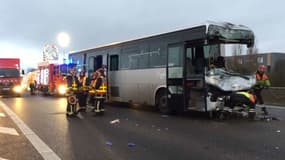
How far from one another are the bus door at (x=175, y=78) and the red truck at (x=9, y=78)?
673 inches

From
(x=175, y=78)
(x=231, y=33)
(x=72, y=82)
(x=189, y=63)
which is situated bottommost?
(x=72, y=82)

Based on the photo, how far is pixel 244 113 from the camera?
1244 cm

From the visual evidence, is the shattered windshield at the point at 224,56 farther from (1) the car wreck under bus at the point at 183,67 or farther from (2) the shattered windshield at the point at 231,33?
(2) the shattered windshield at the point at 231,33

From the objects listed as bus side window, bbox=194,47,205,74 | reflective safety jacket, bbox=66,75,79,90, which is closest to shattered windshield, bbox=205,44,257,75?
bus side window, bbox=194,47,205,74

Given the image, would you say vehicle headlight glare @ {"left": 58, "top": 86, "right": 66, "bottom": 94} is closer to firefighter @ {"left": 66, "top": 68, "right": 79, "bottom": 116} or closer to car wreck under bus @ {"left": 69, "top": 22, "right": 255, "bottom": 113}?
car wreck under bus @ {"left": 69, "top": 22, "right": 255, "bottom": 113}

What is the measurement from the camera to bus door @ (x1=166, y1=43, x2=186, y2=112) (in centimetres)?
1236

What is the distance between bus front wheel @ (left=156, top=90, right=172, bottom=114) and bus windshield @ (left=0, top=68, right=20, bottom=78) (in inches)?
643

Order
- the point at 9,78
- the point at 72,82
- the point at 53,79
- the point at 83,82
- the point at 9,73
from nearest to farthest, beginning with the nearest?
the point at 72,82 < the point at 83,82 < the point at 9,78 < the point at 9,73 < the point at 53,79

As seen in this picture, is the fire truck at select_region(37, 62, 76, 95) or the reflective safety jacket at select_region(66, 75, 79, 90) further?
the fire truck at select_region(37, 62, 76, 95)

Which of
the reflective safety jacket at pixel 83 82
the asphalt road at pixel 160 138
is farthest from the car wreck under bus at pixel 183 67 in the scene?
the reflective safety jacket at pixel 83 82

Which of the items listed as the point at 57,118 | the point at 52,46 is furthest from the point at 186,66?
the point at 52,46

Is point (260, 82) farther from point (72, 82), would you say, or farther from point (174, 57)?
point (72, 82)

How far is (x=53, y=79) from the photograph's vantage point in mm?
27250

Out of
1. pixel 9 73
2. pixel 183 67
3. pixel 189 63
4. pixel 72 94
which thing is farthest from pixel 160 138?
pixel 9 73
